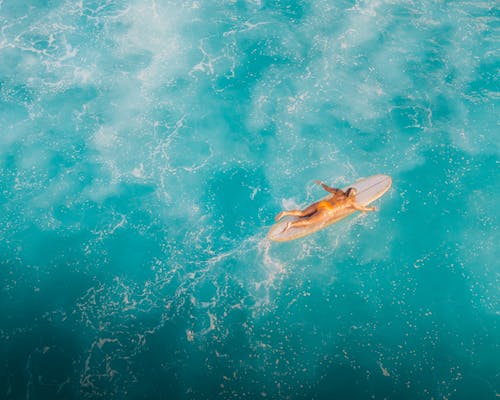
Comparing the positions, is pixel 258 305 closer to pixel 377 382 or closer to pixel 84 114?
pixel 377 382

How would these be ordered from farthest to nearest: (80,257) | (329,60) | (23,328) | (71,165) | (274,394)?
(329,60) < (71,165) < (80,257) < (23,328) < (274,394)

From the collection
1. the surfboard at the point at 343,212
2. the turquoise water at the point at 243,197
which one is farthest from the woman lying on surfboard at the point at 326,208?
the turquoise water at the point at 243,197

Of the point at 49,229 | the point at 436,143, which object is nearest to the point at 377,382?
the point at 436,143

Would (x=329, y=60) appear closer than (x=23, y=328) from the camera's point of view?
No

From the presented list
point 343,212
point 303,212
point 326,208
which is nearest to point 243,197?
point 303,212

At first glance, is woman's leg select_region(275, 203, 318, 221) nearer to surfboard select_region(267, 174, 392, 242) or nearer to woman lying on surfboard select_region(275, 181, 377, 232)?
woman lying on surfboard select_region(275, 181, 377, 232)

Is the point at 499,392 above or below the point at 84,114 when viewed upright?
below
